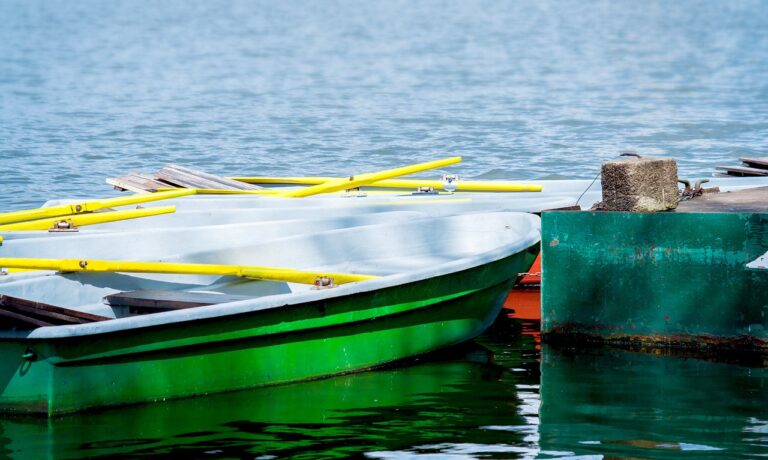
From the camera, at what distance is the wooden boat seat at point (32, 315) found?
348 inches

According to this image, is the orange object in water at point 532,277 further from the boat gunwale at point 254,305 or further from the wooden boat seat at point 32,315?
the wooden boat seat at point 32,315

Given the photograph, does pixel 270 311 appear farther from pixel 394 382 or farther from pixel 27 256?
pixel 27 256

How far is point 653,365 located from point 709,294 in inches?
26.6

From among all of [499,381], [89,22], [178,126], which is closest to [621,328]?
[499,381]

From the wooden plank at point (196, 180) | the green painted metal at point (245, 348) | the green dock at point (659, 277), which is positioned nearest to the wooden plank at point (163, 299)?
the green painted metal at point (245, 348)

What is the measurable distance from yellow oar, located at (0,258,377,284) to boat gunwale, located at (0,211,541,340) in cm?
30

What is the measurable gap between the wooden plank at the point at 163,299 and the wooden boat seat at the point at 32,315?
643mm

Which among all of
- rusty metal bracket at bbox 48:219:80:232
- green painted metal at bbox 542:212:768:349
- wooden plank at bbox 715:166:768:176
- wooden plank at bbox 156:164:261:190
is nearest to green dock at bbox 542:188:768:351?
green painted metal at bbox 542:212:768:349

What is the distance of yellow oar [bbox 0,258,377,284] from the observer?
10.1 metres

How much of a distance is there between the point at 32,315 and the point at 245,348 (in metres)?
1.45

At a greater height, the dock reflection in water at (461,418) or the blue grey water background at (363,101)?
the blue grey water background at (363,101)

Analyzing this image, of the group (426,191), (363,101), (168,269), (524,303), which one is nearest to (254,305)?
(168,269)

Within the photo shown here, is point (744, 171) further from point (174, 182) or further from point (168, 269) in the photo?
point (168, 269)

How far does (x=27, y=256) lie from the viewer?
1131 centimetres
